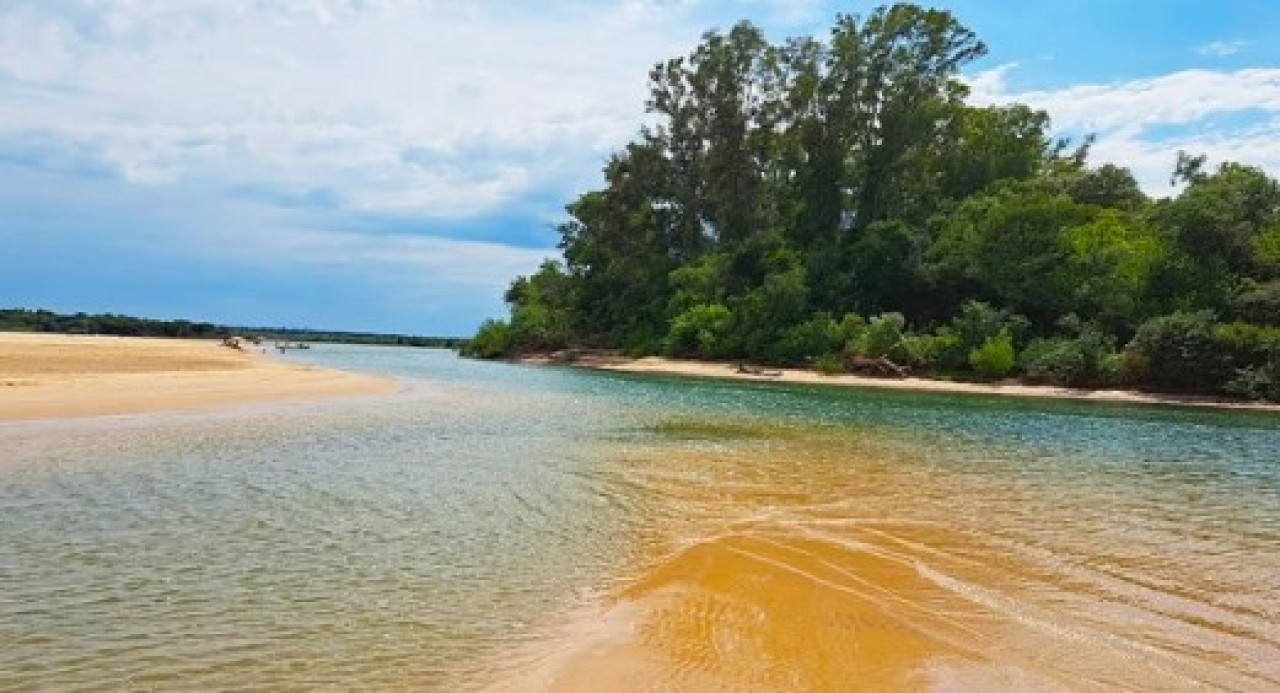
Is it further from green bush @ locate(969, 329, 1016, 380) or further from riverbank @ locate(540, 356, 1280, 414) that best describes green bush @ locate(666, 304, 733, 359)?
green bush @ locate(969, 329, 1016, 380)

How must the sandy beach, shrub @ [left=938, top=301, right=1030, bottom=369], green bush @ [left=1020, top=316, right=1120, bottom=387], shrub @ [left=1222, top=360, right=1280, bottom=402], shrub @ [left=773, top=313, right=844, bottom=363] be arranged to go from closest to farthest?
1. the sandy beach
2. shrub @ [left=1222, top=360, right=1280, bottom=402]
3. green bush @ [left=1020, top=316, right=1120, bottom=387]
4. shrub @ [left=938, top=301, right=1030, bottom=369]
5. shrub @ [left=773, top=313, right=844, bottom=363]

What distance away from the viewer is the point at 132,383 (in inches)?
1069

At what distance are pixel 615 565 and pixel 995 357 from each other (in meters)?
41.9

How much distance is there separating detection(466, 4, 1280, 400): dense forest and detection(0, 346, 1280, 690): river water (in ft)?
98.0

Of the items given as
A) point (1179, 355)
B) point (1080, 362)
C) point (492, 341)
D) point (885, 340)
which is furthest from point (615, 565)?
point (492, 341)

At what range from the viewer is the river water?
19.8ft

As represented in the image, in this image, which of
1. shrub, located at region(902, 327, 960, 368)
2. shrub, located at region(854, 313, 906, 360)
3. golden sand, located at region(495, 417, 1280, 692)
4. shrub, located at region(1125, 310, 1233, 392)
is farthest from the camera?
shrub, located at region(854, 313, 906, 360)

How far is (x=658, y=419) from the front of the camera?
82.7 ft

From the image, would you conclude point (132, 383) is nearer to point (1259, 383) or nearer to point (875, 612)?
point (875, 612)

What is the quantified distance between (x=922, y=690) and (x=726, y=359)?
5658 cm

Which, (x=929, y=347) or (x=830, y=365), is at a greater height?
(x=929, y=347)

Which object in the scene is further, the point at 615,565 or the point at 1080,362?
the point at 1080,362

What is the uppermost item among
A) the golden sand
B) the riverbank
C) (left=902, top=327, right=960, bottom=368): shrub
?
(left=902, top=327, right=960, bottom=368): shrub

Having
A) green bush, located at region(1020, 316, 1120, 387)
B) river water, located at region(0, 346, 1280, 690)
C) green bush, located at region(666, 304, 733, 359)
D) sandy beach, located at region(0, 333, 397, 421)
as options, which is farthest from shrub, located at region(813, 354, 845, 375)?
river water, located at region(0, 346, 1280, 690)
